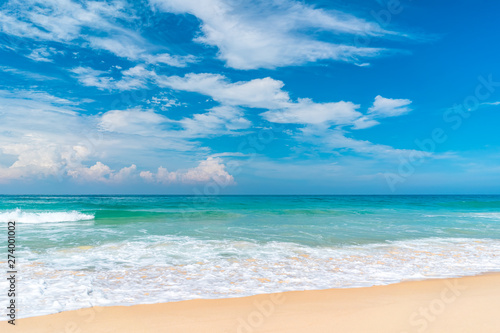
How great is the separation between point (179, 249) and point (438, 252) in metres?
8.45

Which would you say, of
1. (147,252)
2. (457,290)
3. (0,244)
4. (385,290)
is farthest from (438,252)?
(0,244)

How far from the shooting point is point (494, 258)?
894 centimetres

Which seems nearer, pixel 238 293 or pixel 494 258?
pixel 238 293

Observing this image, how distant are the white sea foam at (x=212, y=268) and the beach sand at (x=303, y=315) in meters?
0.42

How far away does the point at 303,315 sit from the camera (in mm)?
4512

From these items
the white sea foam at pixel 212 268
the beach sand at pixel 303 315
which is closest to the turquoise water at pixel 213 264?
Answer: the white sea foam at pixel 212 268

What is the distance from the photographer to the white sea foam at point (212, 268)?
215 inches

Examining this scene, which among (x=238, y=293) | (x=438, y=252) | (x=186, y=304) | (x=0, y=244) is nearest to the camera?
(x=186, y=304)

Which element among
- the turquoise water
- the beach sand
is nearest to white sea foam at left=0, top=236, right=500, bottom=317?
the turquoise water

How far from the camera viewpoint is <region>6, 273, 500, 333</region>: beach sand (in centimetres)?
409

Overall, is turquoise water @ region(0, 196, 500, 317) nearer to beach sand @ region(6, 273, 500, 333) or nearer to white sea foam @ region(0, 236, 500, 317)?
white sea foam @ region(0, 236, 500, 317)

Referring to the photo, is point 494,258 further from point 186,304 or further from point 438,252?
point 186,304

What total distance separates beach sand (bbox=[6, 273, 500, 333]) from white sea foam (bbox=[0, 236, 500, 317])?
16.5 inches

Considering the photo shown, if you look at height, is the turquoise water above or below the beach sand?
below
